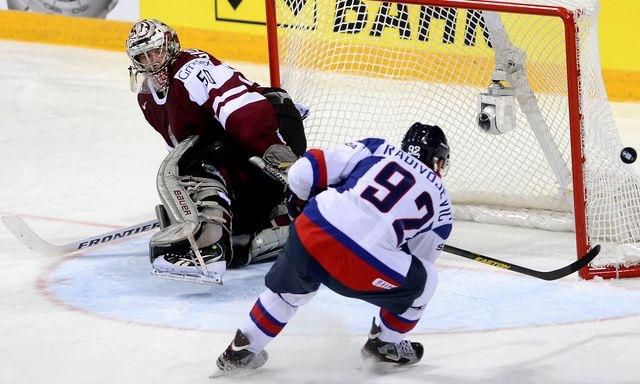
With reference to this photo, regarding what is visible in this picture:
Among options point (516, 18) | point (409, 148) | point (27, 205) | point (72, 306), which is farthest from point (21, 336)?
point (516, 18)

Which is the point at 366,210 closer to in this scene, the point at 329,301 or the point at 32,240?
the point at 329,301

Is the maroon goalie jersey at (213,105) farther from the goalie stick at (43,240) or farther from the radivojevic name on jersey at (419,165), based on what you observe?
the radivojevic name on jersey at (419,165)

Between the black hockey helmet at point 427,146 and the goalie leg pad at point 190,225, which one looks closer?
the black hockey helmet at point 427,146

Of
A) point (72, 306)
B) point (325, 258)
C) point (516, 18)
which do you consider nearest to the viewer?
point (325, 258)

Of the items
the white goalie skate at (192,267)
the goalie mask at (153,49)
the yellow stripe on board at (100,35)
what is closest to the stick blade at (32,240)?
the white goalie skate at (192,267)

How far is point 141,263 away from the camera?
4.25m

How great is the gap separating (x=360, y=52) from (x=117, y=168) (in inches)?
48.4

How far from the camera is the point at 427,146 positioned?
3.05 m

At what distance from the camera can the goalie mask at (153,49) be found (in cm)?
408

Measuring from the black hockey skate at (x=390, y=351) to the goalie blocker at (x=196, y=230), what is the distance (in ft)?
2.36

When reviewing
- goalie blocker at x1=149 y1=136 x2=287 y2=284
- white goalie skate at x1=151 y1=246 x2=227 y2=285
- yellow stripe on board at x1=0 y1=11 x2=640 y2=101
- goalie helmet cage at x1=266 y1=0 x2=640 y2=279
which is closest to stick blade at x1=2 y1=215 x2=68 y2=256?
goalie blocker at x1=149 y1=136 x2=287 y2=284

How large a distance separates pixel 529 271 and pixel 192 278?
993 millimetres

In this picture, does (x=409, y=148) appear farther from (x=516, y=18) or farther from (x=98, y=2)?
(x=98, y=2)

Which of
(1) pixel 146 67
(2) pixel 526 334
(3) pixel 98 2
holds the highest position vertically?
(1) pixel 146 67
